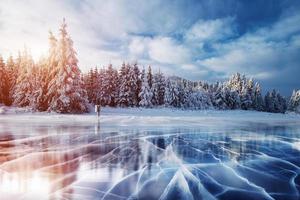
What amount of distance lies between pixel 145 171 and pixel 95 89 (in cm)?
5792

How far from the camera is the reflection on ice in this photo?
5.02 metres

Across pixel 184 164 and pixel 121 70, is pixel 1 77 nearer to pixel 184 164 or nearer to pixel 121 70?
pixel 121 70

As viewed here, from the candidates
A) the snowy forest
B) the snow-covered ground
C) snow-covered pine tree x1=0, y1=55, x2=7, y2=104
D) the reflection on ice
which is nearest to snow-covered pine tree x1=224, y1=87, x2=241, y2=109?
the snowy forest

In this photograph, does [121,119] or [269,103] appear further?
[269,103]

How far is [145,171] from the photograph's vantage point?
655cm

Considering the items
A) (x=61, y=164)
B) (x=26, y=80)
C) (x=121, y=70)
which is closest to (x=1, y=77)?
(x=26, y=80)

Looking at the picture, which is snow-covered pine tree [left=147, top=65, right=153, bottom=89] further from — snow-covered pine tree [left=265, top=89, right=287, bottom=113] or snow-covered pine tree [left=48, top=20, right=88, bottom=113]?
snow-covered pine tree [left=265, top=89, right=287, bottom=113]

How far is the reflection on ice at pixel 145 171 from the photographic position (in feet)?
16.5

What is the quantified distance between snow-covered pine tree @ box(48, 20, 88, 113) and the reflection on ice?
2162 centimetres

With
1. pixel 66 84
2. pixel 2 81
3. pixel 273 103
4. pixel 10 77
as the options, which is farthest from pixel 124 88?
pixel 273 103

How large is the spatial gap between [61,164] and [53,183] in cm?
172

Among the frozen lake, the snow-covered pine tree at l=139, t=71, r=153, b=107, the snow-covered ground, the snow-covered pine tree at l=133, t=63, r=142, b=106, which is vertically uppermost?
the snow-covered pine tree at l=133, t=63, r=142, b=106

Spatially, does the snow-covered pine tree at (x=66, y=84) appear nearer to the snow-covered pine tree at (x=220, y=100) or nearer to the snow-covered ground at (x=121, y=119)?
the snow-covered ground at (x=121, y=119)

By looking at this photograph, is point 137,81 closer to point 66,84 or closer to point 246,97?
point 66,84
